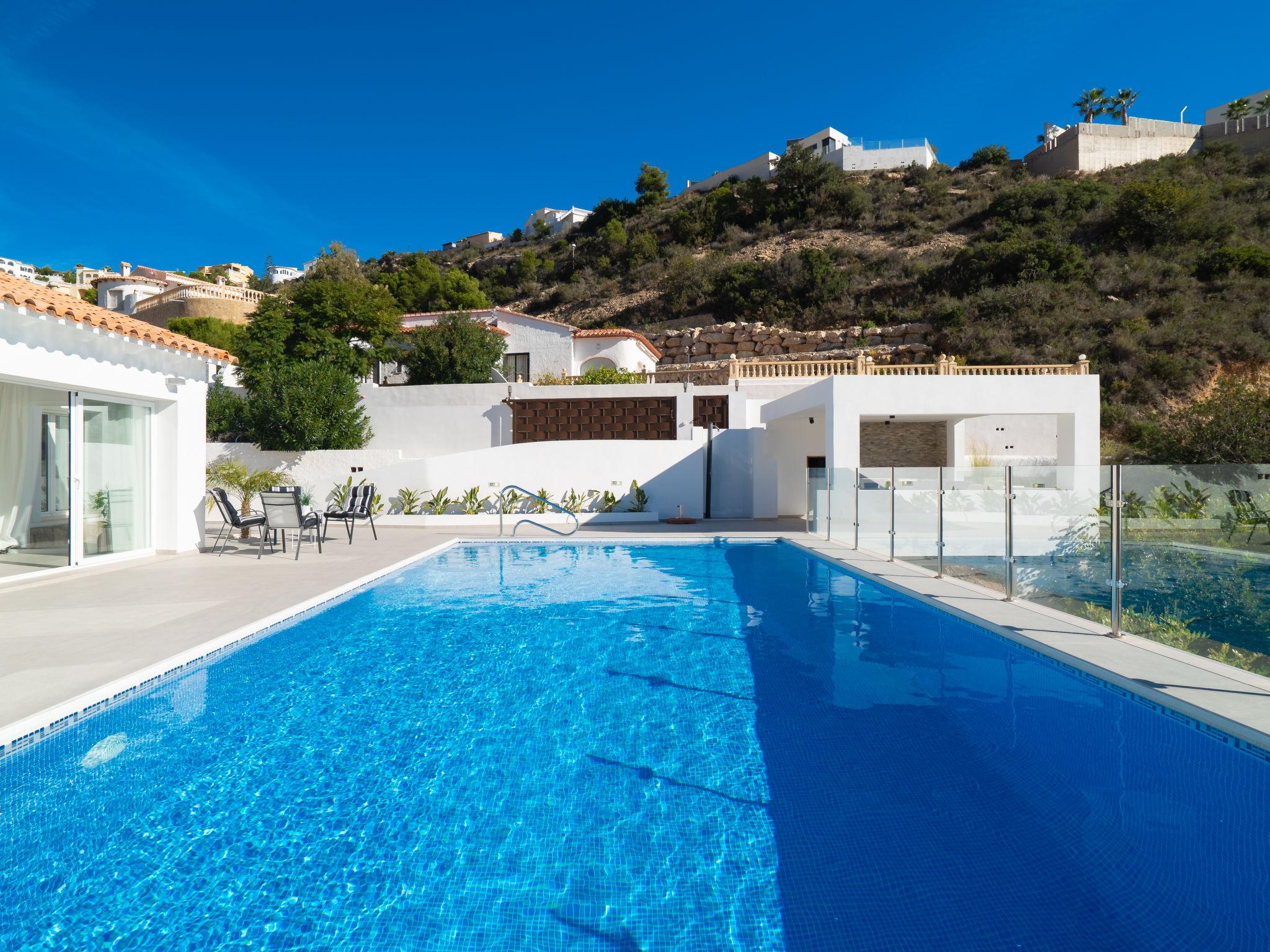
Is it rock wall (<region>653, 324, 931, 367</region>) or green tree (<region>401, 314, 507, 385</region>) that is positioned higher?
rock wall (<region>653, 324, 931, 367</region>)

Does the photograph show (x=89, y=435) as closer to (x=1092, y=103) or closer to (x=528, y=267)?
(x=528, y=267)

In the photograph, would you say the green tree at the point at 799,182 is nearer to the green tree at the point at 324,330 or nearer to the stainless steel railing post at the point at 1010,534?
the green tree at the point at 324,330

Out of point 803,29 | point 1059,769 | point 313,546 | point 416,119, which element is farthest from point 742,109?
point 1059,769

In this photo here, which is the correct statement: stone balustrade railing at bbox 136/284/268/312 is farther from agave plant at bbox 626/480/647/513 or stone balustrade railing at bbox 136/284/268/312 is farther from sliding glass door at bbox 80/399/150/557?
sliding glass door at bbox 80/399/150/557

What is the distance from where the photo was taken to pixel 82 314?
8547 millimetres

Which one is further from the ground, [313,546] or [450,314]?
[450,314]

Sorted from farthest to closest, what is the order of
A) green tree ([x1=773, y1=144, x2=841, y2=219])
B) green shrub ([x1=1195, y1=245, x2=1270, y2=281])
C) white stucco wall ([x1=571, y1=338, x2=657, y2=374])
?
1. green tree ([x1=773, y1=144, x2=841, y2=219])
2. green shrub ([x1=1195, y1=245, x2=1270, y2=281])
3. white stucco wall ([x1=571, y1=338, x2=657, y2=374])

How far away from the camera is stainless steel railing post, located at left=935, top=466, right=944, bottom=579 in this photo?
8461mm

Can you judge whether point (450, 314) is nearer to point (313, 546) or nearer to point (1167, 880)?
point (313, 546)

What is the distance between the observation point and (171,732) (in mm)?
4090

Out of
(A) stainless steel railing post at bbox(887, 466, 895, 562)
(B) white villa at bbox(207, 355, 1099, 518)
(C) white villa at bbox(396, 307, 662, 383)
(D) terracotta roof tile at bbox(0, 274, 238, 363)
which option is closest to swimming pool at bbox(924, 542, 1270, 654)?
(A) stainless steel railing post at bbox(887, 466, 895, 562)

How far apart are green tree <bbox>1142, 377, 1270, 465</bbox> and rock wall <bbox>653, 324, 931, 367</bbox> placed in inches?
637

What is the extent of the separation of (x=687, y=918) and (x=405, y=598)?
6180mm

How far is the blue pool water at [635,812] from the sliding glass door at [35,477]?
5442mm
